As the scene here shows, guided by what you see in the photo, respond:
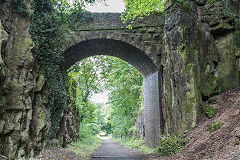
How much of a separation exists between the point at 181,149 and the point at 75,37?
625 centimetres

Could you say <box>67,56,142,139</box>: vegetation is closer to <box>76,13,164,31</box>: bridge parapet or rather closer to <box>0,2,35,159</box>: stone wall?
<box>76,13,164,31</box>: bridge parapet

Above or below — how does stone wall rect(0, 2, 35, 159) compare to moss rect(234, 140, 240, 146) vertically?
above

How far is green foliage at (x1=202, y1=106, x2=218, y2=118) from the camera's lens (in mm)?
7122

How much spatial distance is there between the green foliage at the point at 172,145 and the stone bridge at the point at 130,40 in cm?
167

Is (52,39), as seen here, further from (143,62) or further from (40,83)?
(143,62)

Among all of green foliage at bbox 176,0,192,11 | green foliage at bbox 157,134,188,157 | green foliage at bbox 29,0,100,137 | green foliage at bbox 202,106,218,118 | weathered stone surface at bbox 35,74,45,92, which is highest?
green foliage at bbox 176,0,192,11

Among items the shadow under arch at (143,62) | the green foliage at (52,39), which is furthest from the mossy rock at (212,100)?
the green foliage at (52,39)

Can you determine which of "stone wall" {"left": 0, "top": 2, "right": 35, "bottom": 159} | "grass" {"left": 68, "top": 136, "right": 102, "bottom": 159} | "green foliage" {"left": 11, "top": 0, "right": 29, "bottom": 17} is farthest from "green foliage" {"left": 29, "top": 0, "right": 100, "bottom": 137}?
"grass" {"left": 68, "top": 136, "right": 102, "bottom": 159}

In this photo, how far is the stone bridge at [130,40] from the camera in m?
9.69

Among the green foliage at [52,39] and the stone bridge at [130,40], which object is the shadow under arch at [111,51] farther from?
the green foliage at [52,39]

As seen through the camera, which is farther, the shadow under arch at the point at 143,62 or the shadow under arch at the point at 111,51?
the shadow under arch at the point at 111,51

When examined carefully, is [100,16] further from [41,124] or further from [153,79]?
[41,124]

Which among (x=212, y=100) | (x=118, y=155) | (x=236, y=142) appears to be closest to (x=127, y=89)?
(x=118, y=155)

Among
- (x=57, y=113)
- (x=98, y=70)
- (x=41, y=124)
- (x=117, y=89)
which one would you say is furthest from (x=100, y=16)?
(x=98, y=70)
